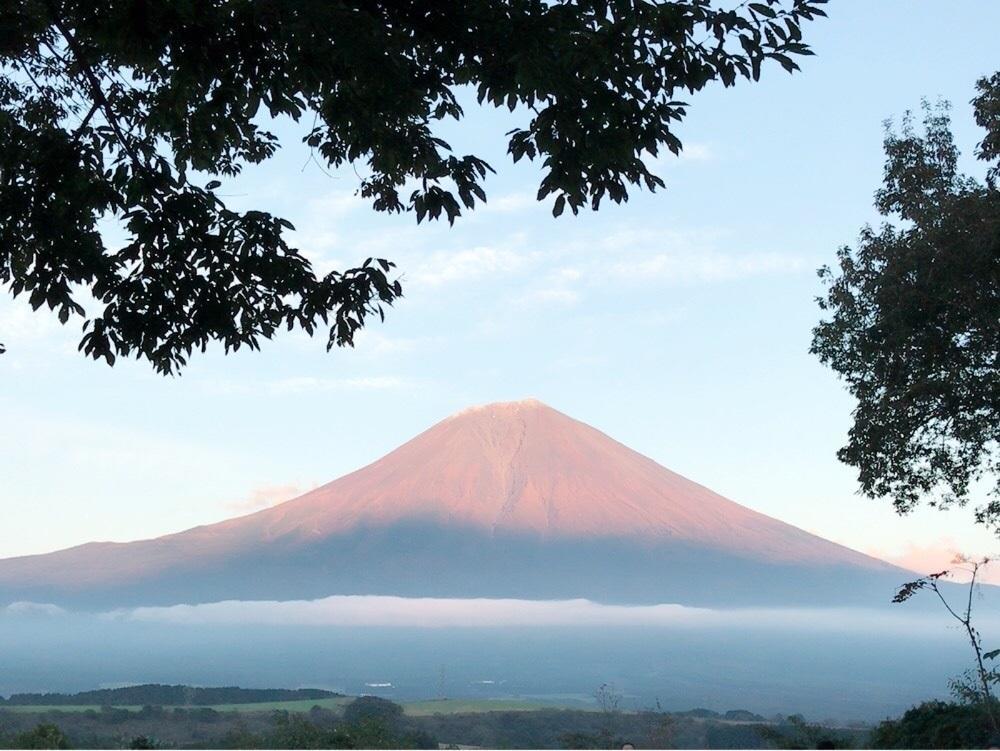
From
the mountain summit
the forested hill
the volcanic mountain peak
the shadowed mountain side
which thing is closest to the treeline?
→ the forested hill

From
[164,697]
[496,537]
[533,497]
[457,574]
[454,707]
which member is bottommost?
[454,707]

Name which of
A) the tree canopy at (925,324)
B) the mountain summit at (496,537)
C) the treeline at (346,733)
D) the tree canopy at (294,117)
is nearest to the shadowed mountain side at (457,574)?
the mountain summit at (496,537)

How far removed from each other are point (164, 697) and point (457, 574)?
118 meters

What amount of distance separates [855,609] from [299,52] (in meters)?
192

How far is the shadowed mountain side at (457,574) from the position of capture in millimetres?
152625

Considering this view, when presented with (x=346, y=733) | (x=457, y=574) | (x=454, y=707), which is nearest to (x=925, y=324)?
(x=346, y=733)

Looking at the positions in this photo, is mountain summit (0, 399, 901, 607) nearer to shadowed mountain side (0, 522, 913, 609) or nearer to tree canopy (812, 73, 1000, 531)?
shadowed mountain side (0, 522, 913, 609)

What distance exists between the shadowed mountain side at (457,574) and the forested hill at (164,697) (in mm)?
105976

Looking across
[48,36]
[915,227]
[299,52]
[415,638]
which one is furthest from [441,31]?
[415,638]

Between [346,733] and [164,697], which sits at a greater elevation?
[346,733]

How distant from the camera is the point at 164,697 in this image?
36.1m

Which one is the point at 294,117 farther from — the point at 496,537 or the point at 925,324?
the point at 496,537

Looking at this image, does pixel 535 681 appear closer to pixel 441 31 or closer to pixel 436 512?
pixel 436 512

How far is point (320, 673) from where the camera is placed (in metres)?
139
